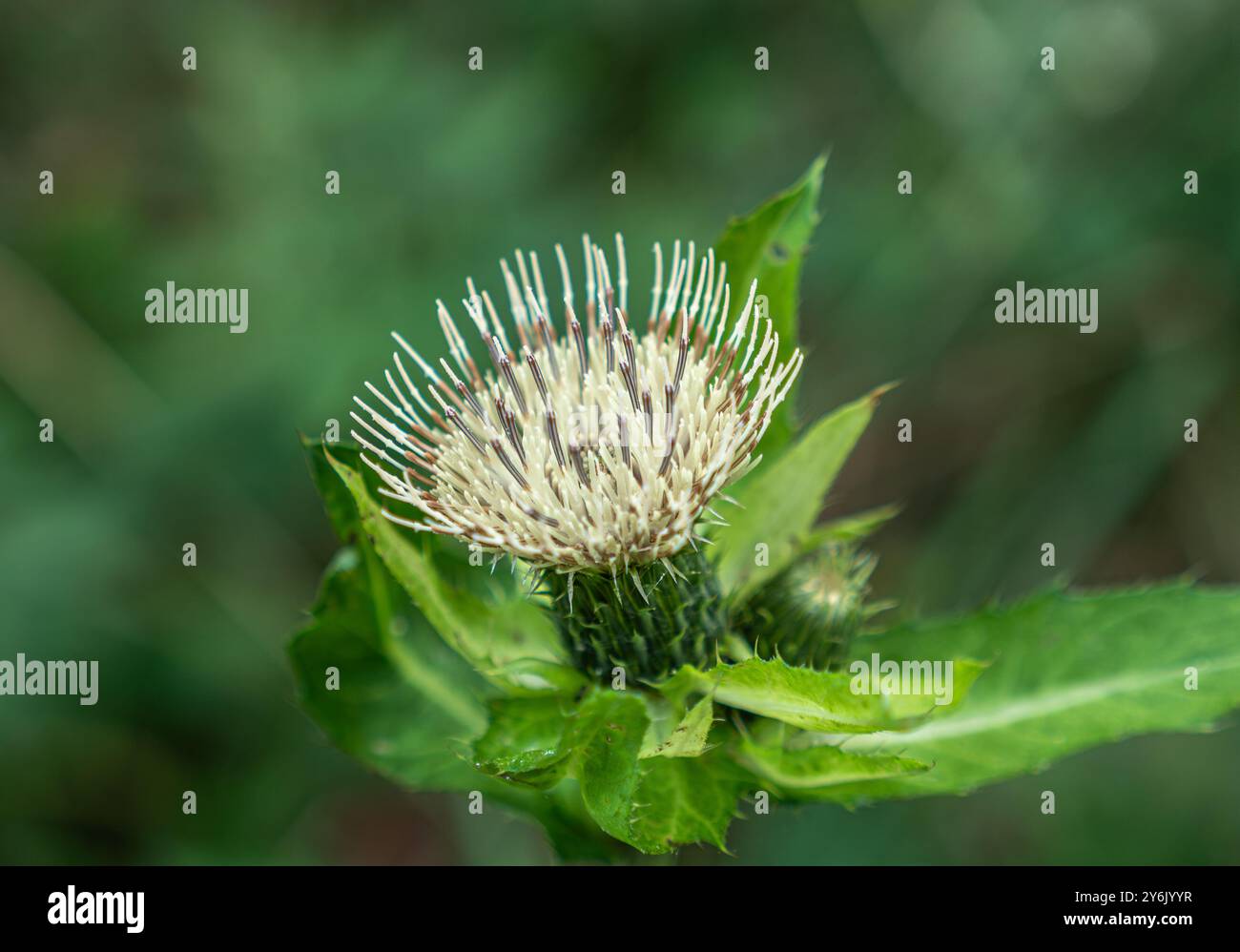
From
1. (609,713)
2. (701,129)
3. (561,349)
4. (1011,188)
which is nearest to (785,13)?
(701,129)

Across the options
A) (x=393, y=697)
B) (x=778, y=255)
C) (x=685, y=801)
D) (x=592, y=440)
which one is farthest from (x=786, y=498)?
(x=393, y=697)

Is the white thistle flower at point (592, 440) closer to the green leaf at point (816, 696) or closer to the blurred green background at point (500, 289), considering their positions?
the green leaf at point (816, 696)

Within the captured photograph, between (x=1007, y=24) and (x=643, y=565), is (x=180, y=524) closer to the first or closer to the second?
(x=643, y=565)

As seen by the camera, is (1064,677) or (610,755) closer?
(610,755)

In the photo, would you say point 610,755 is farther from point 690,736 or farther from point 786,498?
point 786,498

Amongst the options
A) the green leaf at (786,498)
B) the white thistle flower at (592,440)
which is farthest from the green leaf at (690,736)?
the green leaf at (786,498)
